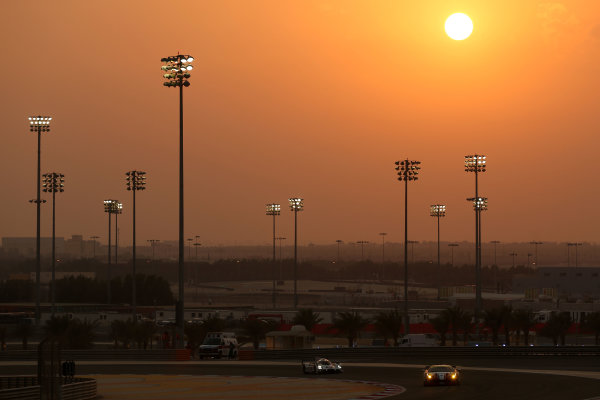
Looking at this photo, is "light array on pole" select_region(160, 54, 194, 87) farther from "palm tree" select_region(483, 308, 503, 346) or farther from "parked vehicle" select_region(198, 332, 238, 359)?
"palm tree" select_region(483, 308, 503, 346)

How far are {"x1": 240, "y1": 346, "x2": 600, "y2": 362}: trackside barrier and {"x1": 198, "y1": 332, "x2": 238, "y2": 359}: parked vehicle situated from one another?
219 centimetres

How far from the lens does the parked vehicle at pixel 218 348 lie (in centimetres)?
6316

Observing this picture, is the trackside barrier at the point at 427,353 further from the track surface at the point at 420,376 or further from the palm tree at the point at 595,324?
the palm tree at the point at 595,324

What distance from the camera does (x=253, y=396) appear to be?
37.0m

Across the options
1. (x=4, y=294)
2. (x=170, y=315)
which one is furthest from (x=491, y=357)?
(x=4, y=294)

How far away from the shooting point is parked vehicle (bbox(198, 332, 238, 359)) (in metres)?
63.2

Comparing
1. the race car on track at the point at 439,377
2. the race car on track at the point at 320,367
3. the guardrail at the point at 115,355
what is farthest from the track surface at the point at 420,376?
the guardrail at the point at 115,355

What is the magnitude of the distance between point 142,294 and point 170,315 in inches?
Result: 2650

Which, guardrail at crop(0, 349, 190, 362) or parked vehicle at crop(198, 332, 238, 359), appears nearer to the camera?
guardrail at crop(0, 349, 190, 362)

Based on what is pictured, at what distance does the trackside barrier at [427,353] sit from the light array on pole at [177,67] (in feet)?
59.0

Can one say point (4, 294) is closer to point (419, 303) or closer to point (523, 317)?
point (419, 303)

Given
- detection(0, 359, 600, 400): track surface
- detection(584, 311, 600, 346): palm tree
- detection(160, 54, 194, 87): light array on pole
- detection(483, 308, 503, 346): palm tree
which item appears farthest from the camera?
detection(483, 308, 503, 346): palm tree

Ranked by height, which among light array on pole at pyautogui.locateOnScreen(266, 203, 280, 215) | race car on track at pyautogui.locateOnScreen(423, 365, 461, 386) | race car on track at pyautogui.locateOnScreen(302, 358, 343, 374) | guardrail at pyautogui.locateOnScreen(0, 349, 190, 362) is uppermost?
light array on pole at pyautogui.locateOnScreen(266, 203, 280, 215)

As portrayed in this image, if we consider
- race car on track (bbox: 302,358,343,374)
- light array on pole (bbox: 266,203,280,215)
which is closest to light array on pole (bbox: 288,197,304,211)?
light array on pole (bbox: 266,203,280,215)
